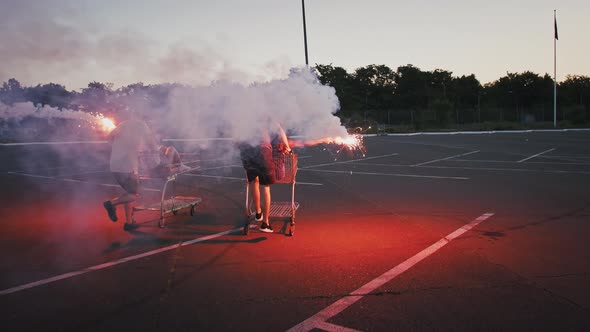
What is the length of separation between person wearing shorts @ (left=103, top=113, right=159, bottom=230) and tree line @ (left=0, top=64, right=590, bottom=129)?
34.8 metres

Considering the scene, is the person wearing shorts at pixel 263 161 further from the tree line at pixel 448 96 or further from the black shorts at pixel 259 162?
the tree line at pixel 448 96

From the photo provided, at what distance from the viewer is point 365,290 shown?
14.8 feet

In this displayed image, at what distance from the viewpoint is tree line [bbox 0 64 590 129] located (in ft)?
177

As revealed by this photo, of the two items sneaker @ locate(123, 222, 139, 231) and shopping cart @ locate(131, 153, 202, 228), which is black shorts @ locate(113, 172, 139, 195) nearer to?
shopping cart @ locate(131, 153, 202, 228)

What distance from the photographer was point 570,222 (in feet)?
23.6

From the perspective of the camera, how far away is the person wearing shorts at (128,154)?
7.09 m

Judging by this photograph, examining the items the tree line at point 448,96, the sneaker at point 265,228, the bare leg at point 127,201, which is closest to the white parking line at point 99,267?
the sneaker at point 265,228

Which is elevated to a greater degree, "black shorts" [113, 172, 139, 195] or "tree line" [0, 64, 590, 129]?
"tree line" [0, 64, 590, 129]

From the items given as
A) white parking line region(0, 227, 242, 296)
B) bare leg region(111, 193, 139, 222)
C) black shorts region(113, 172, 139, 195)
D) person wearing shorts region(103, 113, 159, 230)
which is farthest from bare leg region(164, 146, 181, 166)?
white parking line region(0, 227, 242, 296)

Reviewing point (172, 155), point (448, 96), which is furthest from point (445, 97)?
point (172, 155)

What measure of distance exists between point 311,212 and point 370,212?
1.08 m

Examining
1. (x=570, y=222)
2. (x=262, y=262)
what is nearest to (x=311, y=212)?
(x=262, y=262)

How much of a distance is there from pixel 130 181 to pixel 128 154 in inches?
17.5

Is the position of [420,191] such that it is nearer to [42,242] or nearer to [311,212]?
[311,212]
